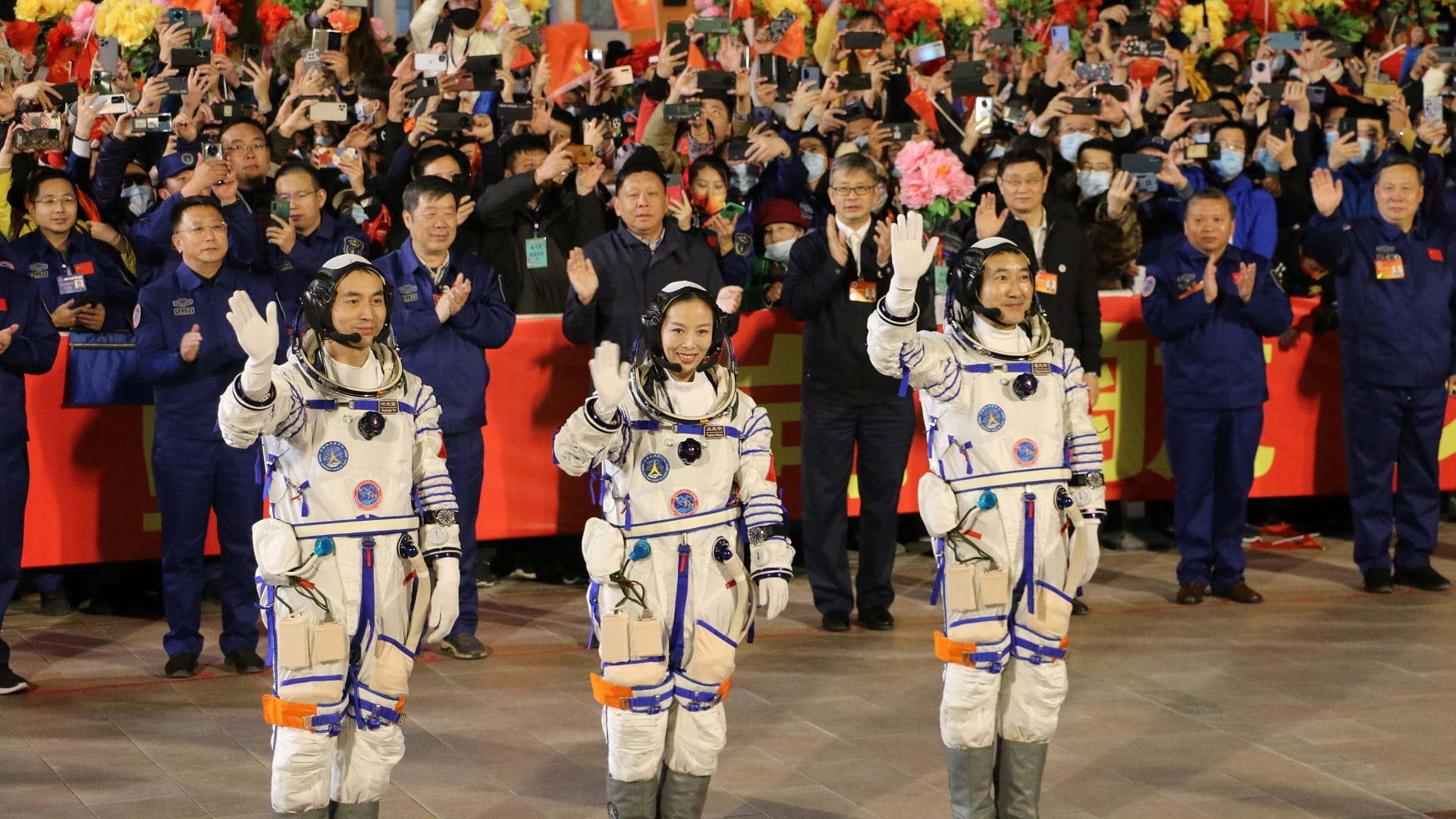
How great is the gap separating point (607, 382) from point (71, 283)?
4027 mm

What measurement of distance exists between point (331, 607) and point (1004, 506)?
2.08 m

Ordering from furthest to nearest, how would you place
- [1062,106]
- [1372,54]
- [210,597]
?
[1372,54] < [1062,106] < [210,597]

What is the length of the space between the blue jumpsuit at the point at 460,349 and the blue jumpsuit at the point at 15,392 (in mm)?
1414

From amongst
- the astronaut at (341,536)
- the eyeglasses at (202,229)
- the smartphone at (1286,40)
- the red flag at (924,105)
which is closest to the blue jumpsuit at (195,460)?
the eyeglasses at (202,229)

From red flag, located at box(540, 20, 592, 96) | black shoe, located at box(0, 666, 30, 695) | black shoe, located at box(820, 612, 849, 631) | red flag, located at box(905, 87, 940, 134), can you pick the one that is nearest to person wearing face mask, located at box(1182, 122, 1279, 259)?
red flag, located at box(905, 87, 940, 134)

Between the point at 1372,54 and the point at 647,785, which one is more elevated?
the point at 1372,54

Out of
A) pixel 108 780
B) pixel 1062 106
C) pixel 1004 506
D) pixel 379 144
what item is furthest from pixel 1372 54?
pixel 108 780

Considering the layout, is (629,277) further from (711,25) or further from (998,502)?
(998,502)

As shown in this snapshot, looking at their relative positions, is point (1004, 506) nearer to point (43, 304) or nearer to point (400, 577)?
point (400, 577)

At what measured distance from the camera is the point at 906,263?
5.65m

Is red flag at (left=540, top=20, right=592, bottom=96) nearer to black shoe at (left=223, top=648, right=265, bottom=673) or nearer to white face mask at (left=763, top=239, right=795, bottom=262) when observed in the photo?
white face mask at (left=763, top=239, right=795, bottom=262)

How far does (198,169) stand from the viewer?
7961mm

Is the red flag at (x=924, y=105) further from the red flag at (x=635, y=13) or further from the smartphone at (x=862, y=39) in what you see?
the red flag at (x=635, y=13)

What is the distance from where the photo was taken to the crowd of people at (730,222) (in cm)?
776
